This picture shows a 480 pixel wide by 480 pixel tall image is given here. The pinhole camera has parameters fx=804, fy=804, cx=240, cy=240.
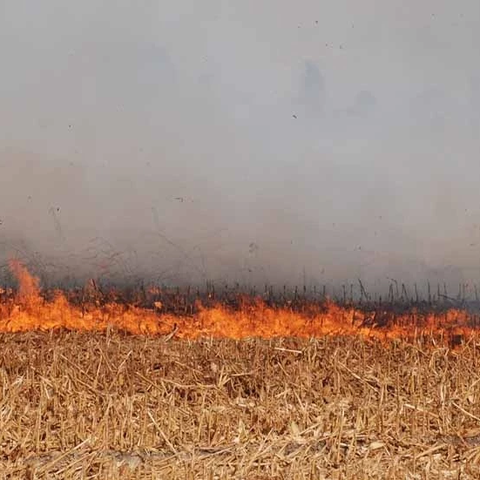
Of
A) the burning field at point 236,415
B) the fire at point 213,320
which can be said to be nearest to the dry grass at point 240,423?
the burning field at point 236,415

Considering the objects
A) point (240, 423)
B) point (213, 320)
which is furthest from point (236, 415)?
point (213, 320)

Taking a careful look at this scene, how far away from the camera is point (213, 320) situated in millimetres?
25234

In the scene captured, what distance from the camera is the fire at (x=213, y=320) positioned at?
21.2 m

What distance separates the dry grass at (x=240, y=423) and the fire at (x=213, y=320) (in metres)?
6.18

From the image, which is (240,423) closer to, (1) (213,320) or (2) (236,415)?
(2) (236,415)

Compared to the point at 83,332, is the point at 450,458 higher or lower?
higher

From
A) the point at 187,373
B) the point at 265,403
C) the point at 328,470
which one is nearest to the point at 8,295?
the point at 187,373

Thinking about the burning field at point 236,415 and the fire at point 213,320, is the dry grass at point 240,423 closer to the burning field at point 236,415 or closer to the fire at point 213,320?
the burning field at point 236,415

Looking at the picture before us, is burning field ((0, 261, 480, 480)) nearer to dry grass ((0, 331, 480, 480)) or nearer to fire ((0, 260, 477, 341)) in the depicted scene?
dry grass ((0, 331, 480, 480))

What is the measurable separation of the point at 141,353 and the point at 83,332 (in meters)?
8.65

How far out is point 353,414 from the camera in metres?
9.91

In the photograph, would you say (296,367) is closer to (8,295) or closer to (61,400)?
(61,400)

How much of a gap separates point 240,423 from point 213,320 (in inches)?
632

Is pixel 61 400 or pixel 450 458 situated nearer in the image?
pixel 450 458
